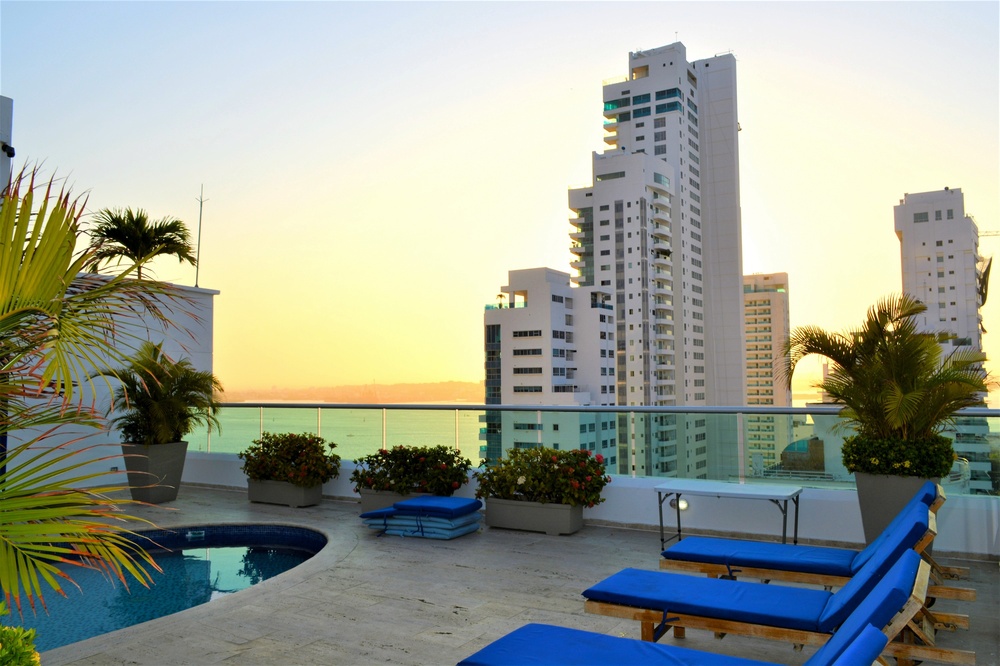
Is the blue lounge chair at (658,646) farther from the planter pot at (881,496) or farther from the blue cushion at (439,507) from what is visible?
the blue cushion at (439,507)

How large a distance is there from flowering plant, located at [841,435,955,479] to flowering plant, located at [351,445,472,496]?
421cm

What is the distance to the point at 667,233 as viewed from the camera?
272ft

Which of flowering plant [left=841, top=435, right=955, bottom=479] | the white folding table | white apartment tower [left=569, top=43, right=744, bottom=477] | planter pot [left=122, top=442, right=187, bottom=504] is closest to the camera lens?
flowering plant [left=841, top=435, right=955, bottom=479]

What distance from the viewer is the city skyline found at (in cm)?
1059

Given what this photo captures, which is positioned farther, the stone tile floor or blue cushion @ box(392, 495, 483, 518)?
blue cushion @ box(392, 495, 483, 518)

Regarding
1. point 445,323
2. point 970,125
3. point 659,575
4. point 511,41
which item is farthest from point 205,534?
point 445,323

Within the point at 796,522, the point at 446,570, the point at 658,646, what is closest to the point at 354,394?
the point at 446,570

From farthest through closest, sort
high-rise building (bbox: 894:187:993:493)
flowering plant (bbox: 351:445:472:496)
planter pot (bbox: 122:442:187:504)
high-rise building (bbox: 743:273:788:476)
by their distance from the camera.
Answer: high-rise building (bbox: 743:273:788:476) < high-rise building (bbox: 894:187:993:493) < planter pot (bbox: 122:442:187:504) < flowering plant (bbox: 351:445:472:496)

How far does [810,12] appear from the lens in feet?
44.5

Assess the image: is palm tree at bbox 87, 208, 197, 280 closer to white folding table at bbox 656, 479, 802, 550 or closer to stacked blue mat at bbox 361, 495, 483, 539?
stacked blue mat at bbox 361, 495, 483, 539

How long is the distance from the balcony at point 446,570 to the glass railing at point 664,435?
0.03 metres

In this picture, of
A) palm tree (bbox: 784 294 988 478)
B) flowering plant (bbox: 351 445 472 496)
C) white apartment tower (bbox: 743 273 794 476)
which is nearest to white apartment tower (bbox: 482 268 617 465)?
white apartment tower (bbox: 743 273 794 476)

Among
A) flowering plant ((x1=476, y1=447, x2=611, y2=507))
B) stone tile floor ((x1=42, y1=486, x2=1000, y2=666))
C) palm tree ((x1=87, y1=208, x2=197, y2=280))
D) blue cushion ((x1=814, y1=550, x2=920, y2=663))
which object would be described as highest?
palm tree ((x1=87, y1=208, x2=197, y2=280))

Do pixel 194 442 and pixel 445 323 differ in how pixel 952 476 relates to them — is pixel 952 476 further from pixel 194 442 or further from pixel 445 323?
→ pixel 445 323
